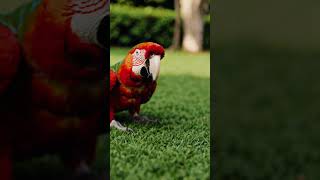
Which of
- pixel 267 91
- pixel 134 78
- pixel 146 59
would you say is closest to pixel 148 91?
pixel 134 78

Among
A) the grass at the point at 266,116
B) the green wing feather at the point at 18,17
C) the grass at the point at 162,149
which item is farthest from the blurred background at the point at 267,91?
the green wing feather at the point at 18,17

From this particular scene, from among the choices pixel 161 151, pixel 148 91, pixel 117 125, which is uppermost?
pixel 148 91

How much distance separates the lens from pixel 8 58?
175 cm

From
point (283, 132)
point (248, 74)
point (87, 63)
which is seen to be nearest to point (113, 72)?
point (87, 63)

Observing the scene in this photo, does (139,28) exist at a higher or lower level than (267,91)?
higher

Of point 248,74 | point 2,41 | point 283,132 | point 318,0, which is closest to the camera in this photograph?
point 2,41

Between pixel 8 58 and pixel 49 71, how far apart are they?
0.45 feet

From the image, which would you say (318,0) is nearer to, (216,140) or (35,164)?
(216,140)

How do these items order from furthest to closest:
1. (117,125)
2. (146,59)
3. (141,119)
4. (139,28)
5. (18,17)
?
(139,28) < (141,119) < (117,125) < (146,59) < (18,17)

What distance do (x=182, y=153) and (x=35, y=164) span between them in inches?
23.1

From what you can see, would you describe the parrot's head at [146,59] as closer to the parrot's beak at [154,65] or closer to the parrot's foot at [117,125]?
the parrot's beak at [154,65]

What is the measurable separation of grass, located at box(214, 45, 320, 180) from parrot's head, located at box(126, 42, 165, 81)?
0.98ft

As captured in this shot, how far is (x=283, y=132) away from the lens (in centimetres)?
332

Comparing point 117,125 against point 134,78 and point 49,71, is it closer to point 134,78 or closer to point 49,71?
point 134,78
